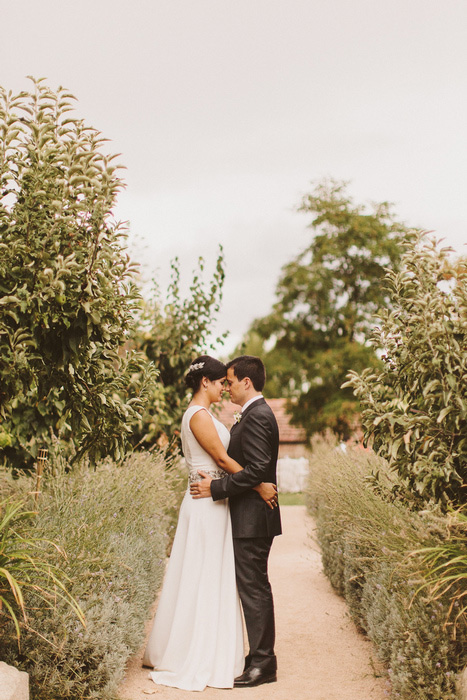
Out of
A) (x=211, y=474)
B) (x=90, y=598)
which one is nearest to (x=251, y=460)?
(x=211, y=474)

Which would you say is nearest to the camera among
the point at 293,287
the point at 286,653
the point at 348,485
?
the point at 286,653

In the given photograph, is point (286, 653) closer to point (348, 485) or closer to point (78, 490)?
point (348, 485)

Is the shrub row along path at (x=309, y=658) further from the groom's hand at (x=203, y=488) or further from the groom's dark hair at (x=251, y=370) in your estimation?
the groom's dark hair at (x=251, y=370)

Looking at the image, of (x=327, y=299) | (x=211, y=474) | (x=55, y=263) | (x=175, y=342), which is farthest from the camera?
(x=327, y=299)

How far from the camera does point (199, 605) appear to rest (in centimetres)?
515

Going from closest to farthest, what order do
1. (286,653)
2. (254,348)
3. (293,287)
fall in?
1. (286,653)
2. (293,287)
3. (254,348)

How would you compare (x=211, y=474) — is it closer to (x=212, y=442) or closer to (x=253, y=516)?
(x=212, y=442)

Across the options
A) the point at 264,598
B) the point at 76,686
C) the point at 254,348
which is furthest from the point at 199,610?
the point at 254,348

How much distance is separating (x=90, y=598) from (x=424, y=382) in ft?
8.39

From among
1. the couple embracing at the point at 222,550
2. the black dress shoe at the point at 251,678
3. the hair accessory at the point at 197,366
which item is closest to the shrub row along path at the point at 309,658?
the black dress shoe at the point at 251,678

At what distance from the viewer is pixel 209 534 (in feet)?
17.5

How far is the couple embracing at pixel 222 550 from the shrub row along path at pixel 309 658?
0.52ft

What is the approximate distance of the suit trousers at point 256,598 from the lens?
5137 millimetres

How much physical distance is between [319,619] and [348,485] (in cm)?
148
